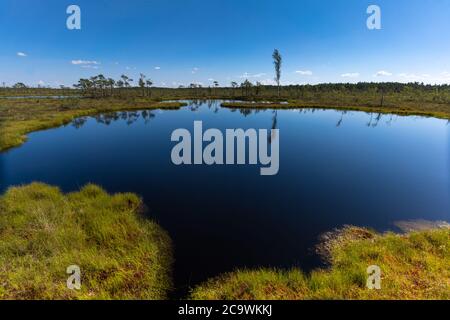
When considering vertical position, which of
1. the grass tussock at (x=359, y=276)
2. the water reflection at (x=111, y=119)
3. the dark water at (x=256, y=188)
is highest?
the water reflection at (x=111, y=119)

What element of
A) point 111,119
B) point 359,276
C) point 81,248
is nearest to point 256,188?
point 359,276

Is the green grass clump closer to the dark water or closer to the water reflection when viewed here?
the dark water

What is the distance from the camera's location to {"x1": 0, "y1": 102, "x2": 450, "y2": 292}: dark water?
9.12 meters

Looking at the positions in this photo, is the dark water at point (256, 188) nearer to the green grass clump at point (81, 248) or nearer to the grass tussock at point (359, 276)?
the grass tussock at point (359, 276)

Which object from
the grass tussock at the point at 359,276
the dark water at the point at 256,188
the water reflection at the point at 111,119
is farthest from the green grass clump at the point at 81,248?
the water reflection at the point at 111,119

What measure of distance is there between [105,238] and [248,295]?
6040 mm

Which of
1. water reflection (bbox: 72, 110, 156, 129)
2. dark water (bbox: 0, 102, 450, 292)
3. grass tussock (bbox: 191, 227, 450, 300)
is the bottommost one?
grass tussock (bbox: 191, 227, 450, 300)

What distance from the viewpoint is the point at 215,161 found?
64.8 ft

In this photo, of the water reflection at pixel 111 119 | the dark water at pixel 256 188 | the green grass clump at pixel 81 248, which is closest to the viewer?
the green grass clump at pixel 81 248

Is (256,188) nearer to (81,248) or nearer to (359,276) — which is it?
(359,276)

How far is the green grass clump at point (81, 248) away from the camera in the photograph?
6.43 metres

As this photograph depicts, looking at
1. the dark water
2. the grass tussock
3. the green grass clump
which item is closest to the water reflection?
the dark water

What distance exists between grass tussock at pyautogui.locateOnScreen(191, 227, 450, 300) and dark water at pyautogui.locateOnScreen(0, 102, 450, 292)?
84 centimetres

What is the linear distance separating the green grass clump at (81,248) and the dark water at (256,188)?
3.32 feet
